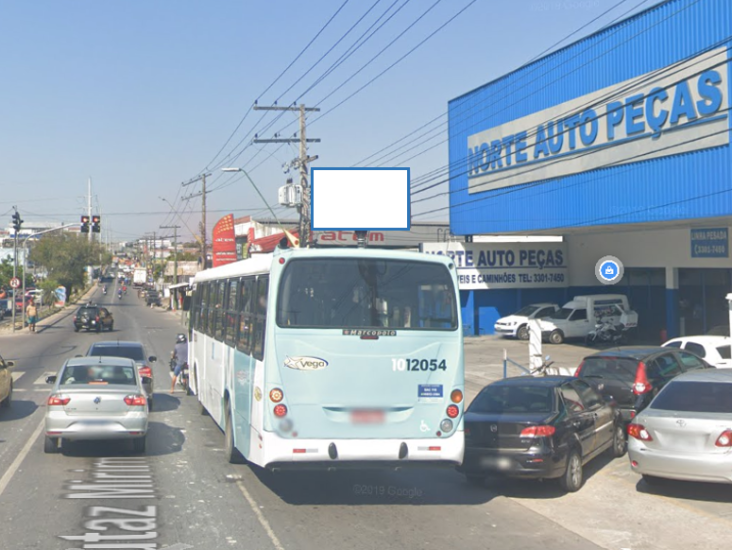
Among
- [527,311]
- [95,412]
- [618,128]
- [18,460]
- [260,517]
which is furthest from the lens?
[527,311]

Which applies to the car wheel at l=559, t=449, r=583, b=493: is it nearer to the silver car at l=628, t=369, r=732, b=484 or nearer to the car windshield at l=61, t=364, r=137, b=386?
the silver car at l=628, t=369, r=732, b=484

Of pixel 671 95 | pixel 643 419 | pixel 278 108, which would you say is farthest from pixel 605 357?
pixel 278 108

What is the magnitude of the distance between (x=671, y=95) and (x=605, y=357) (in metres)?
13.5

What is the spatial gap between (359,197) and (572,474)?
16356 mm

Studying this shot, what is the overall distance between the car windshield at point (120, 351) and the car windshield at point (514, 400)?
1114 cm

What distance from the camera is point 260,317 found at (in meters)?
10.1

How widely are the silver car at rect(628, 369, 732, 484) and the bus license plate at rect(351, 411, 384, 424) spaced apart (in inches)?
140

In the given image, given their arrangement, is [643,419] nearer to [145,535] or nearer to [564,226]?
[145,535]

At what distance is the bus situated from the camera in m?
9.48

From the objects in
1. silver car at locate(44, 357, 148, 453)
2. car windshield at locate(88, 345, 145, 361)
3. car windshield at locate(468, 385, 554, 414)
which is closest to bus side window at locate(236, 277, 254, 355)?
silver car at locate(44, 357, 148, 453)

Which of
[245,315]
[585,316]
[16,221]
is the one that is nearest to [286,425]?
[245,315]

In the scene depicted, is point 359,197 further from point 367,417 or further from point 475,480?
point 367,417

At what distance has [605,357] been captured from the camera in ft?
49.5

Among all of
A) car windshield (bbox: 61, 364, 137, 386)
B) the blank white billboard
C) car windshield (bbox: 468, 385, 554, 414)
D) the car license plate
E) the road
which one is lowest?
the road
